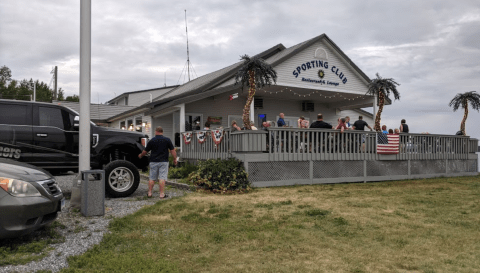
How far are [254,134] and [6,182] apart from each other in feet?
23.7

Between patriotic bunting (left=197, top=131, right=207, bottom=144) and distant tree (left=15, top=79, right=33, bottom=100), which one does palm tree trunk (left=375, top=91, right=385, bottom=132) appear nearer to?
patriotic bunting (left=197, top=131, right=207, bottom=144)

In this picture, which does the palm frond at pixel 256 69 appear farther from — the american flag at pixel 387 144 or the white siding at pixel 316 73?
the white siding at pixel 316 73

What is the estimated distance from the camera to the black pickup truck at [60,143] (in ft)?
25.5

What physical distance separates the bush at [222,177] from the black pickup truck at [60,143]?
66.7 inches

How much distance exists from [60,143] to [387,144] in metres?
10.6

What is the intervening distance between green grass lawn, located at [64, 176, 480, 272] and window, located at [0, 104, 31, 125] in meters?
3.27

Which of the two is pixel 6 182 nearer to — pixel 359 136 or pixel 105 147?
pixel 105 147

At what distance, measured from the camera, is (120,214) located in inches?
272

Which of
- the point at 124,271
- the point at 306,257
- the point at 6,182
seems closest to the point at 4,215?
the point at 6,182


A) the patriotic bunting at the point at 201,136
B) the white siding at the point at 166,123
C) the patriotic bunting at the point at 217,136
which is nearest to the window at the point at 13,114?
the patriotic bunting at the point at 217,136

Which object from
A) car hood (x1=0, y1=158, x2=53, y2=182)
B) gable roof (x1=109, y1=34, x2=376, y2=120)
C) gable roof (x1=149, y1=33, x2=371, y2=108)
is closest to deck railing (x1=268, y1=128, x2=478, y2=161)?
gable roof (x1=109, y1=34, x2=376, y2=120)

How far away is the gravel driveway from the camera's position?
4.13 meters

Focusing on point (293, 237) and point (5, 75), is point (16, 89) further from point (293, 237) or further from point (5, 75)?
point (293, 237)

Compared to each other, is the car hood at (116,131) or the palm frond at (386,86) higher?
the palm frond at (386,86)
